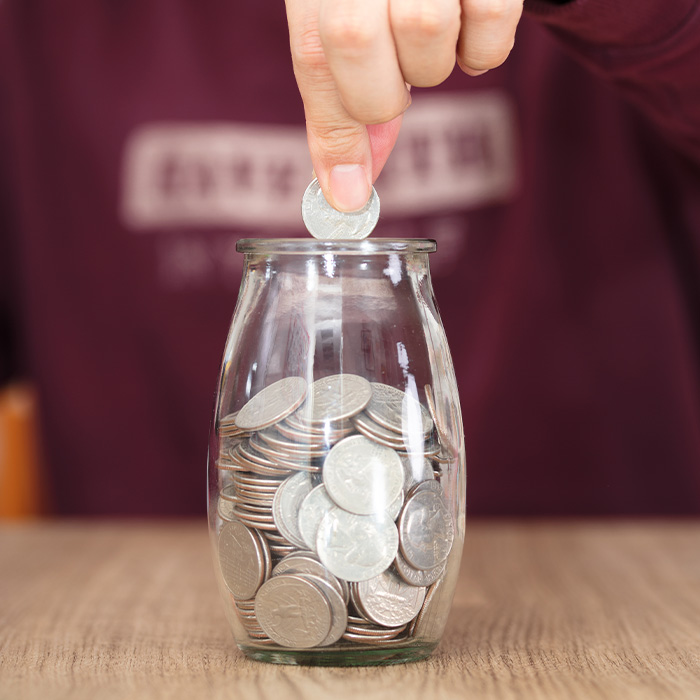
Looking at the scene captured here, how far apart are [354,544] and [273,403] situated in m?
0.11

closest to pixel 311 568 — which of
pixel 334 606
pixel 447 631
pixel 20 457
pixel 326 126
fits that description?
pixel 334 606

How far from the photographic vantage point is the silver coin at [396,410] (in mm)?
590

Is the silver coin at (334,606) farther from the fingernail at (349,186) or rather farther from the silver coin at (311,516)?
the fingernail at (349,186)

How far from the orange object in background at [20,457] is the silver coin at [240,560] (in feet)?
4.04

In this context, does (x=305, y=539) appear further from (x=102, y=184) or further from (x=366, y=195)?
(x=102, y=184)

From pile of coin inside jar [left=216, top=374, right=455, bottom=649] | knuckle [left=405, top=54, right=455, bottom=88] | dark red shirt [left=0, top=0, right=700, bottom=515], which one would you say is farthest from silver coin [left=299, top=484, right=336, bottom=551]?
dark red shirt [left=0, top=0, right=700, bottom=515]

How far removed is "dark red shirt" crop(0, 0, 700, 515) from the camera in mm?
1496

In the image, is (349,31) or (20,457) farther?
(20,457)

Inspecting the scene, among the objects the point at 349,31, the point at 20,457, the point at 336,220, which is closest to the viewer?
the point at 349,31

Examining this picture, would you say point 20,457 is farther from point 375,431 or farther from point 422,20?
point 422,20

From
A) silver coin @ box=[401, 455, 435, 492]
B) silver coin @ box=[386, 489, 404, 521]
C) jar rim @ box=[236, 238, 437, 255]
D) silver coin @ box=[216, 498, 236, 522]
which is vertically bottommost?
silver coin @ box=[216, 498, 236, 522]

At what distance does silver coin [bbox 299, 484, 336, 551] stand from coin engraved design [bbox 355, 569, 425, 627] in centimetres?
4

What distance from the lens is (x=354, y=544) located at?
573mm

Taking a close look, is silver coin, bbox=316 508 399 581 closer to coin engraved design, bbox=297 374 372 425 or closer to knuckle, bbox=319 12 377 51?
coin engraved design, bbox=297 374 372 425
